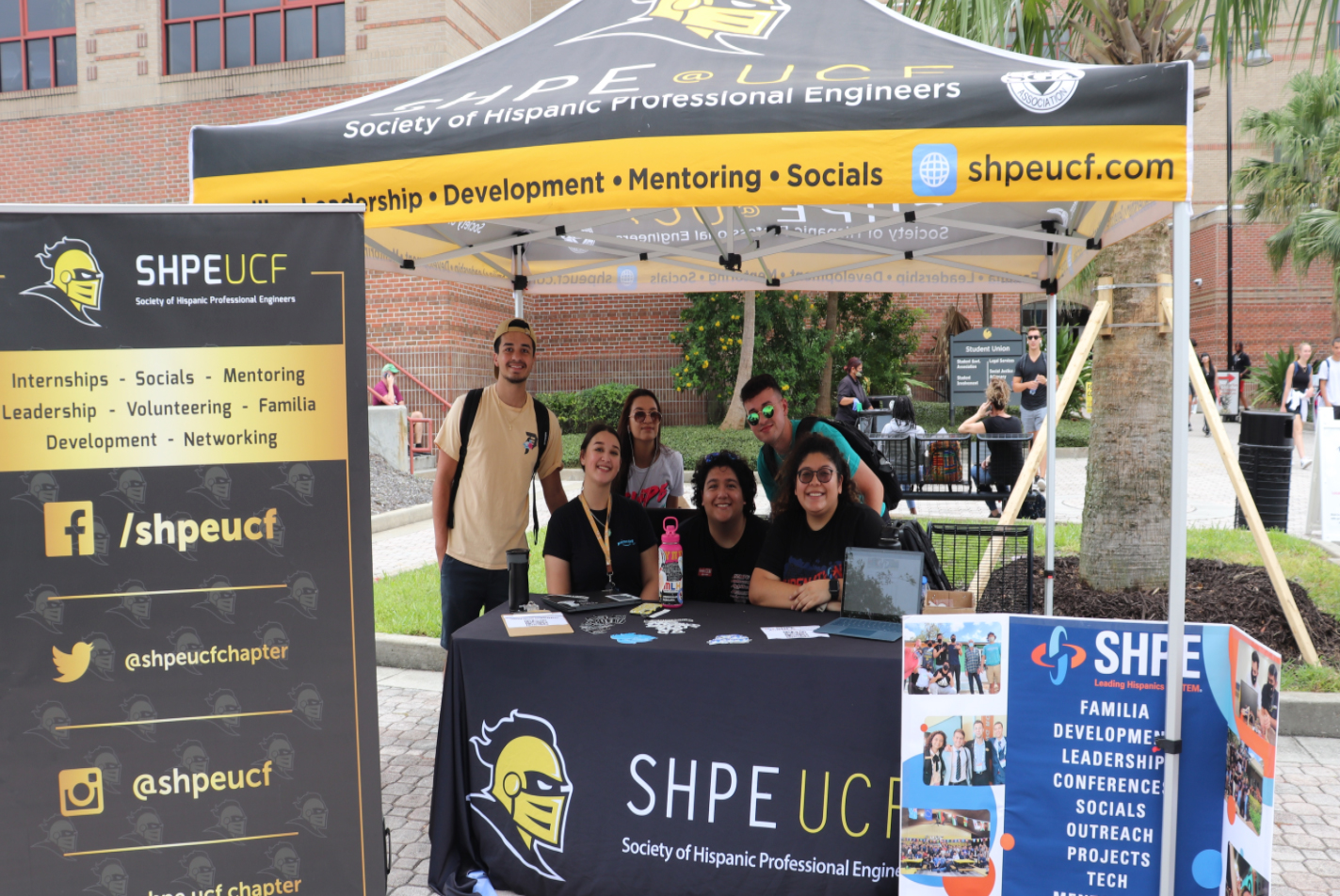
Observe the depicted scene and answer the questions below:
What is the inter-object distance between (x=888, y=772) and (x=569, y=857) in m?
1.14

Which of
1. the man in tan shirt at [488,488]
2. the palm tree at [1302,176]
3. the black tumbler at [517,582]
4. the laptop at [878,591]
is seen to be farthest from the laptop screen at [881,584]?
the palm tree at [1302,176]

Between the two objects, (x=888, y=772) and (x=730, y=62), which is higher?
(x=730, y=62)

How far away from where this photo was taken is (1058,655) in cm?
277

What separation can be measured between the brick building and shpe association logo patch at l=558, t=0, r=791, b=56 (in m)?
14.7

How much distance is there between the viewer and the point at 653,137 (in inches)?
114

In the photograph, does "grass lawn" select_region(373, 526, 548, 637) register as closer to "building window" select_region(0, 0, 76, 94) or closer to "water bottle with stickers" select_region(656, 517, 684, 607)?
"water bottle with stickers" select_region(656, 517, 684, 607)

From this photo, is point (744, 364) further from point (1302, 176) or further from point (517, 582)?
point (1302, 176)

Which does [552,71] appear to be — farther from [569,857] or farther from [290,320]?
[569,857]

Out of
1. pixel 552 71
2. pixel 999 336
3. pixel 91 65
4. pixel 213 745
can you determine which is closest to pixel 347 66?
pixel 91 65

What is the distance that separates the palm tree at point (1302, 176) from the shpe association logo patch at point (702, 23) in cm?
2242

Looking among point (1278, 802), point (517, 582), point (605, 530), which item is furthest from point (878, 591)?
point (1278, 802)

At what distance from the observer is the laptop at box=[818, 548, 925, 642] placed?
324 centimetres

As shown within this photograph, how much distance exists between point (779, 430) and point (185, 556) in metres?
2.64

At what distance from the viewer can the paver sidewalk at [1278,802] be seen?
3254 mm
